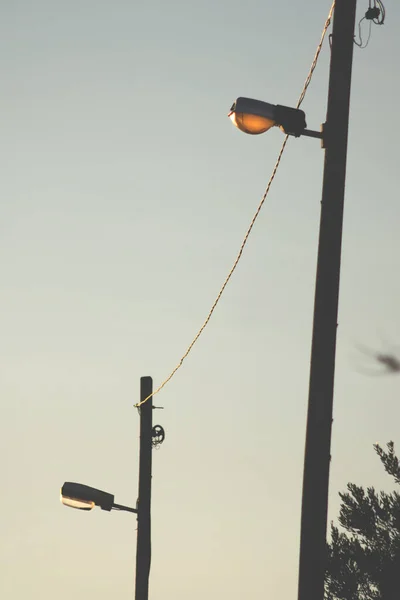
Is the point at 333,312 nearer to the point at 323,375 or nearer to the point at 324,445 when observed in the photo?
the point at 323,375

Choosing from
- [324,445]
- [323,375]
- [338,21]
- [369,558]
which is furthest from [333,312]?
[369,558]

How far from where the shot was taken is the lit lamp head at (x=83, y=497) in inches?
509

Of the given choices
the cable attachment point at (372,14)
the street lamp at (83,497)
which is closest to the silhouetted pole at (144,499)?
the street lamp at (83,497)

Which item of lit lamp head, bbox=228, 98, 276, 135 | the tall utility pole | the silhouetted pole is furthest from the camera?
the silhouetted pole

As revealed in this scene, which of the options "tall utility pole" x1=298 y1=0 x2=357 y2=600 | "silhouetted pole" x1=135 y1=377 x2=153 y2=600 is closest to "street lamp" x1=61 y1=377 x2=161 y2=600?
"silhouetted pole" x1=135 y1=377 x2=153 y2=600

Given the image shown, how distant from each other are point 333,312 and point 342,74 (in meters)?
1.71

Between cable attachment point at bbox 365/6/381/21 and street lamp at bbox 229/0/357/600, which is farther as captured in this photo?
cable attachment point at bbox 365/6/381/21

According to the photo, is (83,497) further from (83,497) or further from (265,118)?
(265,118)

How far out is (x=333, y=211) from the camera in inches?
280

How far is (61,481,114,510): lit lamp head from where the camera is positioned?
42.4 feet

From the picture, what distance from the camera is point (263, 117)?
7316 millimetres

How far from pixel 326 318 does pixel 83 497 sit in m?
6.94

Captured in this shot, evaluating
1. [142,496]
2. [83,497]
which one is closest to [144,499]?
[142,496]

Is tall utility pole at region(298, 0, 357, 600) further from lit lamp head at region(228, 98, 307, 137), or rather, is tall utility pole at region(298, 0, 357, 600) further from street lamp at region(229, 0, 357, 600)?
lit lamp head at region(228, 98, 307, 137)
